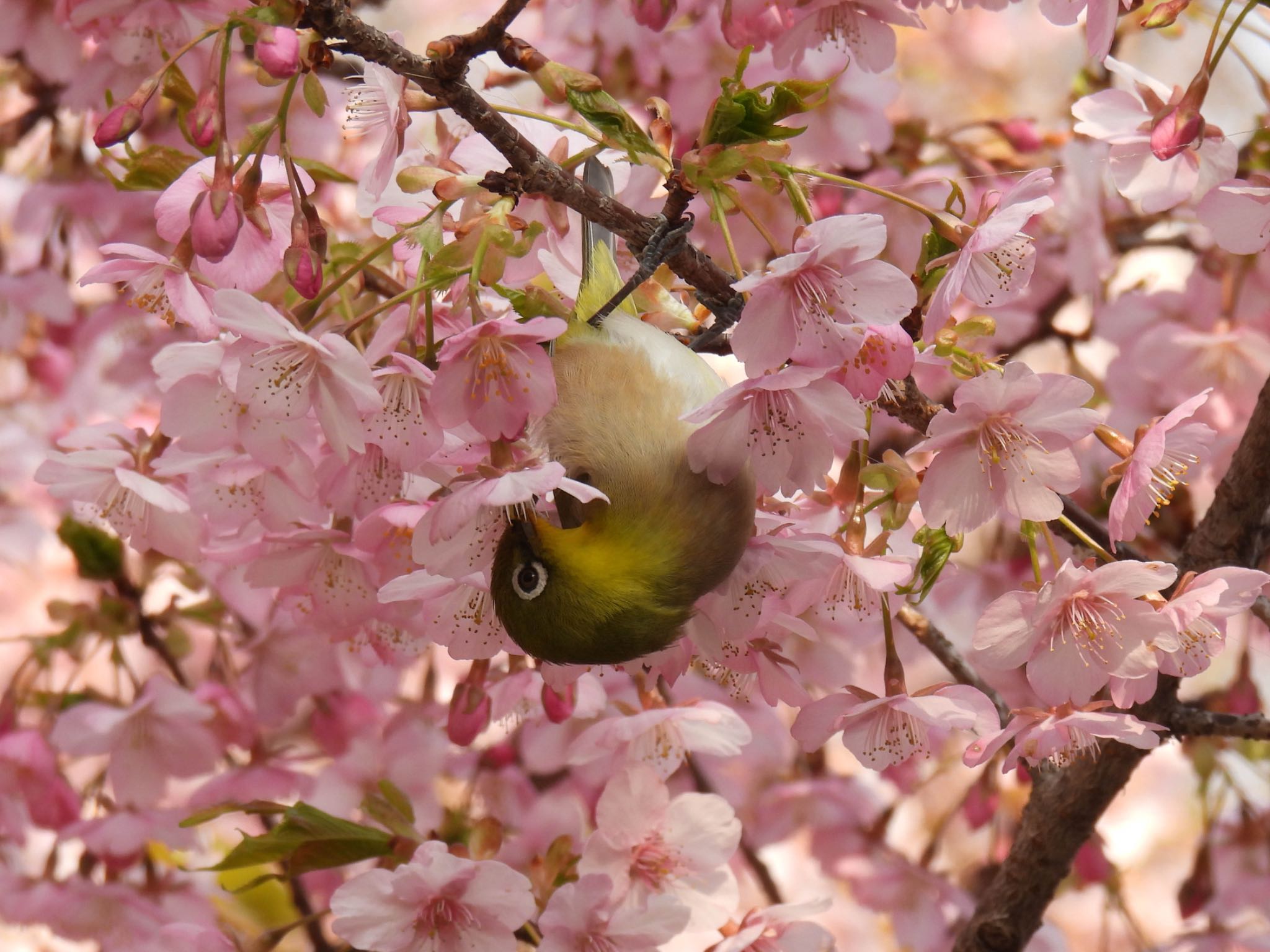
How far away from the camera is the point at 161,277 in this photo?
1.07 meters

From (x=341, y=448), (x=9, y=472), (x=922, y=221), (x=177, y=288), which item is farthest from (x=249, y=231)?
(x=9, y=472)

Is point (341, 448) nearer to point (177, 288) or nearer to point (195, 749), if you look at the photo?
point (177, 288)

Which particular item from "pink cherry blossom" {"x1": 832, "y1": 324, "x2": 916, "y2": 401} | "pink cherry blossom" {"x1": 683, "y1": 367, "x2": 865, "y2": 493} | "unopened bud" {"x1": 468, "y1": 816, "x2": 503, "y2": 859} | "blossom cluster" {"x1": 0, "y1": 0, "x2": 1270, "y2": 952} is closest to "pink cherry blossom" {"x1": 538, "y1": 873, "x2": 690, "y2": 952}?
"blossom cluster" {"x1": 0, "y1": 0, "x2": 1270, "y2": 952}

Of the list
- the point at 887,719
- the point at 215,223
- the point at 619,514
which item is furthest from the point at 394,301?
the point at 887,719

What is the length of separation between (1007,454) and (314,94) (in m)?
0.65

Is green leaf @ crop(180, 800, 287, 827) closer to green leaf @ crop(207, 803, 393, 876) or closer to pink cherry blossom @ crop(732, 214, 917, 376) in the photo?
green leaf @ crop(207, 803, 393, 876)

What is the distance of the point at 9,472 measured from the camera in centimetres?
275

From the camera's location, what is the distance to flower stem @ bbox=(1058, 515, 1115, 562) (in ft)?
3.52

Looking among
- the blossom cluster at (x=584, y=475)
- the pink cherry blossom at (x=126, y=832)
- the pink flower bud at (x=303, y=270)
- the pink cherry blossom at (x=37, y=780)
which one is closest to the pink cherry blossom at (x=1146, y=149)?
the blossom cluster at (x=584, y=475)

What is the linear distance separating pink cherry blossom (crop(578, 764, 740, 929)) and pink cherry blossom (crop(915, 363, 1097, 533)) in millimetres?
443

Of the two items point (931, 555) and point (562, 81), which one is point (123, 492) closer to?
point (562, 81)

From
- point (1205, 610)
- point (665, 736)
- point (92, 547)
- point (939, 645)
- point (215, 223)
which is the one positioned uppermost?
point (215, 223)

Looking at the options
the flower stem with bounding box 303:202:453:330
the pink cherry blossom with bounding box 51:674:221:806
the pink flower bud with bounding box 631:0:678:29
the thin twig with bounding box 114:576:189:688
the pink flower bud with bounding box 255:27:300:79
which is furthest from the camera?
the thin twig with bounding box 114:576:189:688

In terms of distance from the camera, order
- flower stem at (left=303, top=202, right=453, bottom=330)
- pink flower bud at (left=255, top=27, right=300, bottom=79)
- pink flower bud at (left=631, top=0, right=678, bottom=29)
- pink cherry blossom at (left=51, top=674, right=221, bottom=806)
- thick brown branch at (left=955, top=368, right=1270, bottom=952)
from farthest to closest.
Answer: pink cherry blossom at (left=51, top=674, right=221, bottom=806) → pink flower bud at (left=631, top=0, right=678, bottom=29) → thick brown branch at (left=955, top=368, right=1270, bottom=952) → flower stem at (left=303, top=202, right=453, bottom=330) → pink flower bud at (left=255, top=27, right=300, bottom=79)
